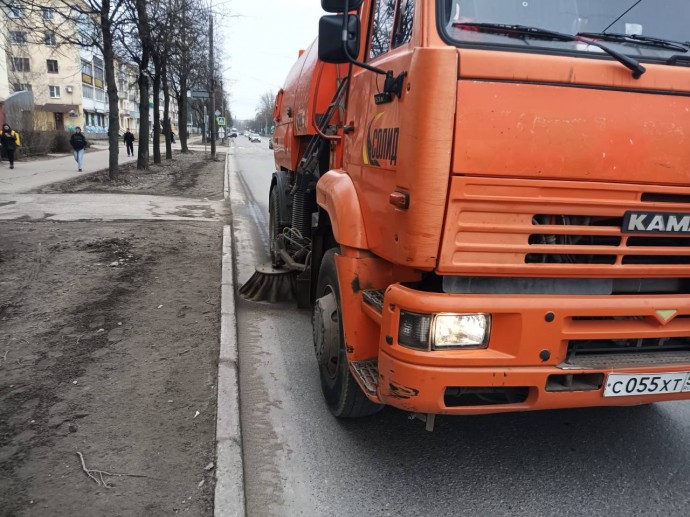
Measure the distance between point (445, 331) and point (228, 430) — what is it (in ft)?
5.28

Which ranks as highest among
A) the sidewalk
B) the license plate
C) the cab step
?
the license plate

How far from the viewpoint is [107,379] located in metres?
3.95

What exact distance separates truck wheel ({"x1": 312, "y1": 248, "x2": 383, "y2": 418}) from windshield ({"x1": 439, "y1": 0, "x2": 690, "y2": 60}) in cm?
163

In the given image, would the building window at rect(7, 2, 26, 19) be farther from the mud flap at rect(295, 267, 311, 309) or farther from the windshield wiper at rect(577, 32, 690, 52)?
the windshield wiper at rect(577, 32, 690, 52)

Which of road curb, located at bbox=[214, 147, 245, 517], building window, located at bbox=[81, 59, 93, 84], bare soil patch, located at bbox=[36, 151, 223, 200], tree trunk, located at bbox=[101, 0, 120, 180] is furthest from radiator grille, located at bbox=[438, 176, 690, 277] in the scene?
building window, located at bbox=[81, 59, 93, 84]

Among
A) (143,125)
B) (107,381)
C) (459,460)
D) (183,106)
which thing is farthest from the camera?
(183,106)

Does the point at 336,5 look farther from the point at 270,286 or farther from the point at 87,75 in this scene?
the point at 87,75

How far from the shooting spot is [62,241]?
26.9ft

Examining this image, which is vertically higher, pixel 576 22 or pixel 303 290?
pixel 576 22

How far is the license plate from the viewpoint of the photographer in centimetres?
254

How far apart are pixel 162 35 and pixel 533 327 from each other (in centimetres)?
1696

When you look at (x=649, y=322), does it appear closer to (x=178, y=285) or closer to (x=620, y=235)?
(x=620, y=235)

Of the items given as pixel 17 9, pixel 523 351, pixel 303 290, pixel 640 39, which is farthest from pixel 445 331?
pixel 17 9

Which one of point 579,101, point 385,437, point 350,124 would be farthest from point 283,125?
point 579,101
